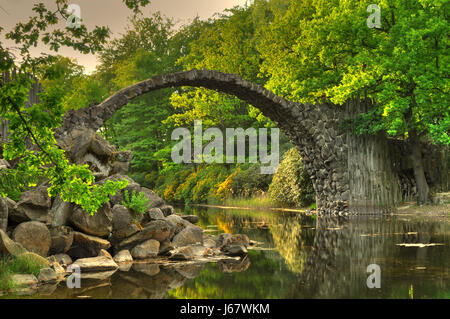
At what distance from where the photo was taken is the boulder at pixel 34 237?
21.9ft

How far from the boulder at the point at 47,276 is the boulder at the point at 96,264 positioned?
2.22 ft

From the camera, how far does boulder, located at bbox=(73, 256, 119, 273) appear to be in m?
6.60

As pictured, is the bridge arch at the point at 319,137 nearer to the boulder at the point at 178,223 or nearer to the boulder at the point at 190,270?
the boulder at the point at 178,223

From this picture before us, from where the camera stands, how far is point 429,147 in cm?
1845


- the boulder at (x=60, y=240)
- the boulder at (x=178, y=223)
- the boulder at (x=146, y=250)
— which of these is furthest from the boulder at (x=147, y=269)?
the boulder at (x=178, y=223)

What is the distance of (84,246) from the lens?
7.39 metres

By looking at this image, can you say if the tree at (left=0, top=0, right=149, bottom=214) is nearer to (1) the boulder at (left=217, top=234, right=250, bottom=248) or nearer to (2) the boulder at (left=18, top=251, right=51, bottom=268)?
(2) the boulder at (left=18, top=251, right=51, bottom=268)

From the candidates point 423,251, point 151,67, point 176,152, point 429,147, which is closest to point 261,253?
point 423,251

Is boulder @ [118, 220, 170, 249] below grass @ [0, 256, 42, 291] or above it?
above

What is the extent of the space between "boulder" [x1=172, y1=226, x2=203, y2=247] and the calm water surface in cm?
114

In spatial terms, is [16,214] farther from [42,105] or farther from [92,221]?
[42,105]

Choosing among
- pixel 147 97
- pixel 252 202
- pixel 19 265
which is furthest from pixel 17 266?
pixel 147 97

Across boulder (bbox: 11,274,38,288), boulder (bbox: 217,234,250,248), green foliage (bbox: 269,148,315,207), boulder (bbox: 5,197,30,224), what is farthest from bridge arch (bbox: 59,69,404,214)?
boulder (bbox: 11,274,38,288)

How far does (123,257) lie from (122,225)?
27.2 inches
